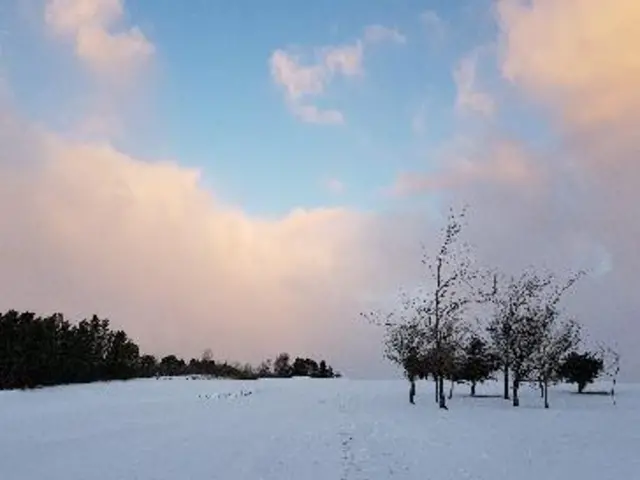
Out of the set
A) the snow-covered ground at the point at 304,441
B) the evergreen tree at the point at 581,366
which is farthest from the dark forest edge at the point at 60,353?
the evergreen tree at the point at 581,366

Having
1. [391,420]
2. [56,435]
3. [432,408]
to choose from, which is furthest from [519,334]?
[56,435]

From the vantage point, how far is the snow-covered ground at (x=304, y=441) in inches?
899

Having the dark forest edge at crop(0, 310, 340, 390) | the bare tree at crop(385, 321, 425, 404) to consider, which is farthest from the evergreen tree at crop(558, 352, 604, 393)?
the dark forest edge at crop(0, 310, 340, 390)

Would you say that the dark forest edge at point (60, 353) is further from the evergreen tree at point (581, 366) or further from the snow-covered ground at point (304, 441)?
the evergreen tree at point (581, 366)

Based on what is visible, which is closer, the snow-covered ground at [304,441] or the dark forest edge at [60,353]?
the snow-covered ground at [304,441]

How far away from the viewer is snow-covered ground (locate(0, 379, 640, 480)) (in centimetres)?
2284

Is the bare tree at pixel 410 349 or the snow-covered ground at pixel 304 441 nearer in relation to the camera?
the snow-covered ground at pixel 304 441

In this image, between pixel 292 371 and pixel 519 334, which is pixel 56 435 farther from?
pixel 292 371

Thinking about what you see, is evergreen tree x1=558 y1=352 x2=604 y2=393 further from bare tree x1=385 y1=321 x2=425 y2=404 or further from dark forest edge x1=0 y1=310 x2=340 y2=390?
dark forest edge x1=0 y1=310 x2=340 y2=390

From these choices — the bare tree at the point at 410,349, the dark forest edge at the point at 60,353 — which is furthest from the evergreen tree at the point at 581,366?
the dark forest edge at the point at 60,353

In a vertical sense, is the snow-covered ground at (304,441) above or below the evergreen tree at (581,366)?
below

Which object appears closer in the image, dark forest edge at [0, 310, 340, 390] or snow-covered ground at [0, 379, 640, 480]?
snow-covered ground at [0, 379, 640, 480]

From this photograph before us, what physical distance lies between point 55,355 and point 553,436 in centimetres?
6301

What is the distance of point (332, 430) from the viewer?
114 feet
